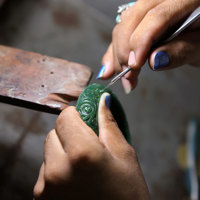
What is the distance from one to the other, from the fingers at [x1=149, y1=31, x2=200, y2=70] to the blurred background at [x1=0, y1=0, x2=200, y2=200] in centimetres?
82

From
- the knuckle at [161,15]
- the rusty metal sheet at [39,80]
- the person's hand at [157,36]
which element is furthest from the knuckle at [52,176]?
the knuckle at [161,15]

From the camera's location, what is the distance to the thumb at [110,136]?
87 centimetres

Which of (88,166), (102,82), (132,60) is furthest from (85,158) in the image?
(102,82)

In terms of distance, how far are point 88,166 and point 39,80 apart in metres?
0.55

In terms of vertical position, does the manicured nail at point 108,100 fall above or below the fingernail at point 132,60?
below

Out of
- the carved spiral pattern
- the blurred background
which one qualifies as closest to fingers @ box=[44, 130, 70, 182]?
the carved spiral pattern

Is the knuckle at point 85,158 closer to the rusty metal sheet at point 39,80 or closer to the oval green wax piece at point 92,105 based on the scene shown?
the oval green wax piece at point 92,105

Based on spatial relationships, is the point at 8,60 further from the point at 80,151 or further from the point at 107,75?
the point at 80,151

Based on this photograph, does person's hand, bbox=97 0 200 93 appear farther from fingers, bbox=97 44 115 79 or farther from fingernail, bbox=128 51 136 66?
fingers, bbox=97 44 115 79

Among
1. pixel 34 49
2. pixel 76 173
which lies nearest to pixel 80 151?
pixel 76 173

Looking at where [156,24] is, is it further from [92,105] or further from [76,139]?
[76,139]

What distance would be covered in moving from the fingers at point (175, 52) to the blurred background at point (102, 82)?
0.82 meters

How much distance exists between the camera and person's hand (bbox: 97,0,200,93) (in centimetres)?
95

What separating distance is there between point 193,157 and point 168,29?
1164 mm
